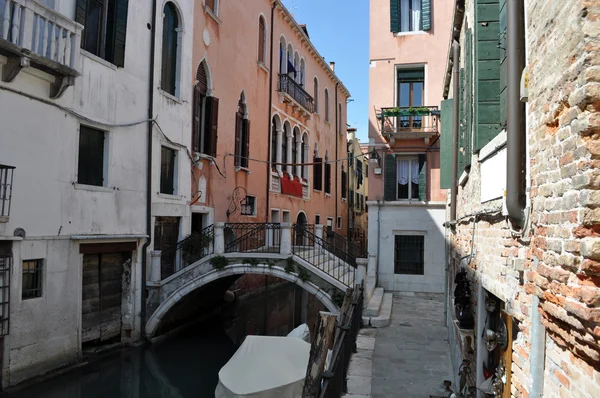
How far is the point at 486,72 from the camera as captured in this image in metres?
4.28

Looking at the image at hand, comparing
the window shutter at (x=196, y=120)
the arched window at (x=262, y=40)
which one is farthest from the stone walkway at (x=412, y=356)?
the arched window at (x=262, y=40)

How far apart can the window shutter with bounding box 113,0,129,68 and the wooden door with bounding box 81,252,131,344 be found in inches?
163

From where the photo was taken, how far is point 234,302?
1591cm

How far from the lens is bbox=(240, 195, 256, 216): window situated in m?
15.5

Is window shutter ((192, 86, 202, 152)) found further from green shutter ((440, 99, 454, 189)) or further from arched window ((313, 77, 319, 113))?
arched window ((313, 77, 319, 113))

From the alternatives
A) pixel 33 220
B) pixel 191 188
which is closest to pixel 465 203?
pixel 33 220

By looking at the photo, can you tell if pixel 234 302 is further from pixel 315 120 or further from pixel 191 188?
pixel 315 120

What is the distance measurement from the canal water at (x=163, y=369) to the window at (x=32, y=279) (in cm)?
154

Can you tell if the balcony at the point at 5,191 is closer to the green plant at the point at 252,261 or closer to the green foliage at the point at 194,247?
the green foliage at the point at 194,247

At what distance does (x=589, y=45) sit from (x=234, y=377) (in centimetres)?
667

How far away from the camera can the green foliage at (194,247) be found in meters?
11.9

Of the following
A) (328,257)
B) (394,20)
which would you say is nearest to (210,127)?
(328,257)

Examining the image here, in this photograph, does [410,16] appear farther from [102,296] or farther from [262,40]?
[102,296]

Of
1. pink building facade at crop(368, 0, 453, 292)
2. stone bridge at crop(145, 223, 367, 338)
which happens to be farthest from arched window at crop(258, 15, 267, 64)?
stone bridge at crop(145, 223, 367, 338)
